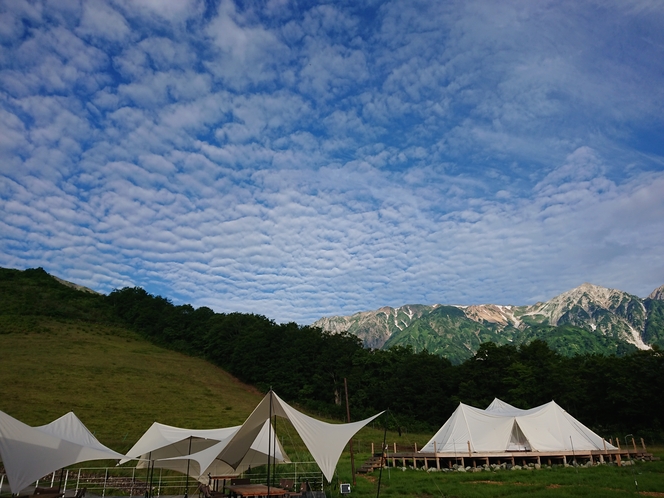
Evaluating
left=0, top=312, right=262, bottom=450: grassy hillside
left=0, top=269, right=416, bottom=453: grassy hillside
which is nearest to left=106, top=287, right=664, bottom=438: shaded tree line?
left=0, top=269, right=416, bottom=453: grassy hillside

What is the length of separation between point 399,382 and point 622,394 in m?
24.3

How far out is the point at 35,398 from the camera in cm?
3734

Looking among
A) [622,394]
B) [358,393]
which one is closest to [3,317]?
[358,393]

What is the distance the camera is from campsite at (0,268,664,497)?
54.6ft

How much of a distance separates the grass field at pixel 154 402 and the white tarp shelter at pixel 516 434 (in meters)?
3.07

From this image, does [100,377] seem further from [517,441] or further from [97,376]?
[517,441]

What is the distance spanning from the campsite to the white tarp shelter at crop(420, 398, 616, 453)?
753 mm

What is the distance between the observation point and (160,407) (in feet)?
136

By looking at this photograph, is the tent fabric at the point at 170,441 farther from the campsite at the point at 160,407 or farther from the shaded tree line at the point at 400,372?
the shaded tree line at the point at 400,372

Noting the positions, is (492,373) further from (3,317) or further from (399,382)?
(3,317)

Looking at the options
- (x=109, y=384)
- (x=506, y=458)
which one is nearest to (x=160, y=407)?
(x=109, y=384)

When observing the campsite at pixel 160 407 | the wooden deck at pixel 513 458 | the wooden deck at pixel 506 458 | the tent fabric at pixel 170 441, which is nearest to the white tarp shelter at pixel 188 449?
the tent fabric at pixel 170 441

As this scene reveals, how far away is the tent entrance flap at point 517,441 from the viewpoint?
23.4m

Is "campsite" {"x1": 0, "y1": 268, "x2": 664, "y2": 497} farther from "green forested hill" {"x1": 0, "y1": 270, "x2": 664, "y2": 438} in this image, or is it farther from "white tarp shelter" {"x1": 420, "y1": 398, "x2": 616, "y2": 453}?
"white tarp shelter" {"x1": 420, "y1": 398, "x2": 616, "y2": 453}
